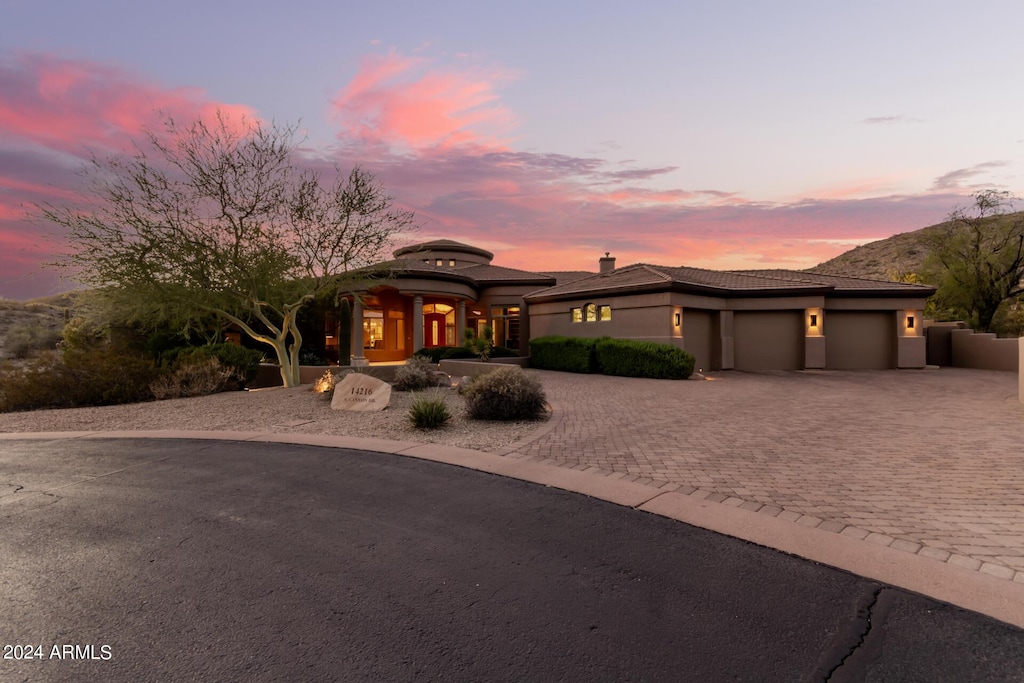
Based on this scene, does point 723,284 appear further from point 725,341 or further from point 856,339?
point 856,339

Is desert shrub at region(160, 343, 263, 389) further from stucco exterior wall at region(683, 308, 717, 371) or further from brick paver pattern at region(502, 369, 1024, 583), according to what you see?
stucco exterior wall at region(683, 308, 717, 371)

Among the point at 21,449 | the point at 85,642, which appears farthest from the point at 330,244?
the point at 85,642

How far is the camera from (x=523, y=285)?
3014cm

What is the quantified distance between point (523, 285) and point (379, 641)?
2794cm

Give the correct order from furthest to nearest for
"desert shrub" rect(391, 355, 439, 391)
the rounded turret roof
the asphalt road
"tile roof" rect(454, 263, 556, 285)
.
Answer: the rounded turret roof → "tile roof" rect(454, 263, 556, 285) → "desert shrub" rect(391, 355, 439, 391) → the asphalt road

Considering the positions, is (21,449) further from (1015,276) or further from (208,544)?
(1015,276)

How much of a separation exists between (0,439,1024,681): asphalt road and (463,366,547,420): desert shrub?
4.92m

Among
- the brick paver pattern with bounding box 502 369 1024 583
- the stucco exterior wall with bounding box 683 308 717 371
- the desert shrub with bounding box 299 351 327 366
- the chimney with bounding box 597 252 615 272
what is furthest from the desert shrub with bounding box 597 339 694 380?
the desert shrub with bounding box 299 351 327 366

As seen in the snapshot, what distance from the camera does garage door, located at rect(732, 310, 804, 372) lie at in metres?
22.9

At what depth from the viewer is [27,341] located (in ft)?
107

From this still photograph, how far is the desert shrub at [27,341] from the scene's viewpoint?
32.1m

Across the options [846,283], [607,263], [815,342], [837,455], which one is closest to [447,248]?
[607,263]

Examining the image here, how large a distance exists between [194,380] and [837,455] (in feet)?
55.8

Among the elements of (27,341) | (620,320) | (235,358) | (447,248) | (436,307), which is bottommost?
(235,358)
